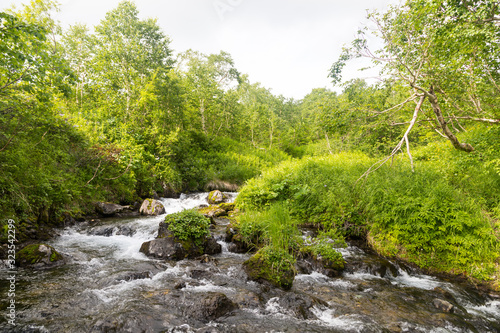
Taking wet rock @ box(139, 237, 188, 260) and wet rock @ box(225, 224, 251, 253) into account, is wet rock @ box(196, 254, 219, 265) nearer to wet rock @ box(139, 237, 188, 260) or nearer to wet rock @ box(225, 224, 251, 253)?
wet rock @ box(139, 237, 188, 260)

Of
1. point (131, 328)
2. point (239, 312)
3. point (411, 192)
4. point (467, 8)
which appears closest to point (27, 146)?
point (131, 328)

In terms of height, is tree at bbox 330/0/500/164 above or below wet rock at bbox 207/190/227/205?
above

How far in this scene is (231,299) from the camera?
4.59 metres

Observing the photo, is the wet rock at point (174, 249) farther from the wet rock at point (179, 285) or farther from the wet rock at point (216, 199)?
the wet rock at point (216, 199)

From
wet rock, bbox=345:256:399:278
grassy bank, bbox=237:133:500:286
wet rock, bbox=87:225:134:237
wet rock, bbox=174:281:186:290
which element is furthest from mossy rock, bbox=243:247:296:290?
wet rock, bbox=87:225:134:237

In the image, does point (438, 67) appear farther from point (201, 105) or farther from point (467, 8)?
point (201, 105)

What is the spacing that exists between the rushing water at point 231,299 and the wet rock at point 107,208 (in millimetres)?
4628

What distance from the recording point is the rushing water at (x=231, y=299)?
3.86 metres

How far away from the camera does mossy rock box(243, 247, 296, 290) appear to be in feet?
16.7

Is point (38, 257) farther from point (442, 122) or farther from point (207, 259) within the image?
point (442, 122)

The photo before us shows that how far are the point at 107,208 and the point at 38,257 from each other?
559cm

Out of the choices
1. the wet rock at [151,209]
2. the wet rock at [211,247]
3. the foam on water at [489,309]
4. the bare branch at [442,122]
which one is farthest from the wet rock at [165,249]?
the bare branch at [442,122]

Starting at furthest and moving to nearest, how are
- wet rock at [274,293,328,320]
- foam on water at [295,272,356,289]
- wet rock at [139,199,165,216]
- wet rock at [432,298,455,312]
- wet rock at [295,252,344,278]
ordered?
Result: wet rock at [139,199,165,216]
wet rock at [295,252,344,278]
foam on water at [295,272,356,289]
wet rock at [432,298,455,312]
wet rock at [274,293,328,320]

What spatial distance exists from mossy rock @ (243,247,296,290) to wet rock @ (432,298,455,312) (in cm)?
272
